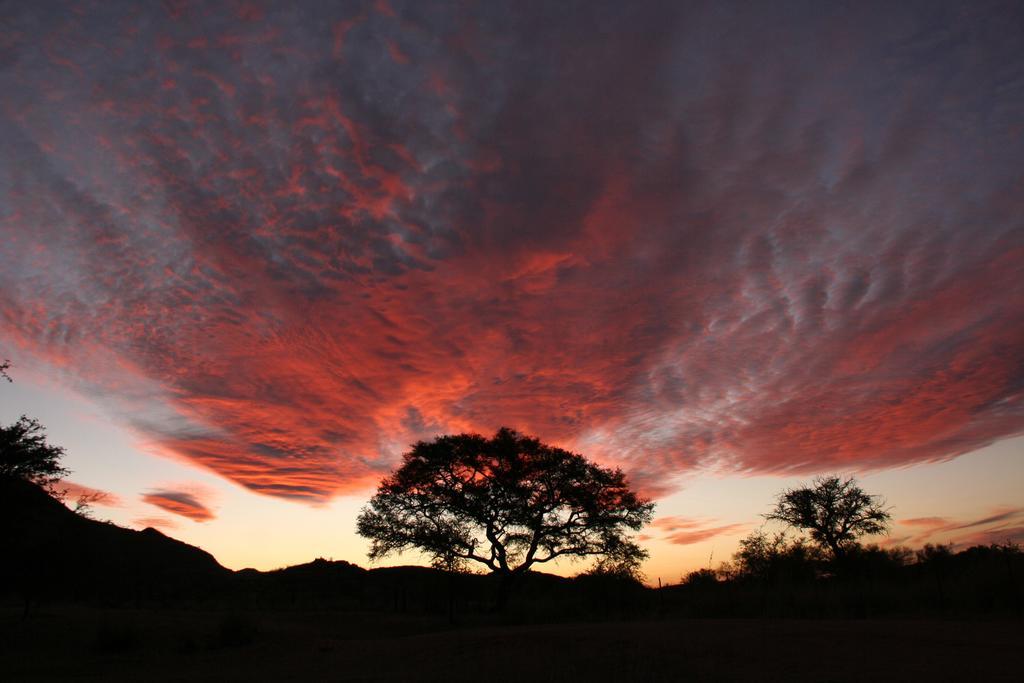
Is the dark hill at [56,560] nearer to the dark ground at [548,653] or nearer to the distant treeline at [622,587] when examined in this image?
the distant treeline at [622,587]

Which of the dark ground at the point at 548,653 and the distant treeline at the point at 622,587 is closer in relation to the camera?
the dark ground at the point at 548,653

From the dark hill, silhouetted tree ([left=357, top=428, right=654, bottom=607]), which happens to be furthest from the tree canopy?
the dark hill

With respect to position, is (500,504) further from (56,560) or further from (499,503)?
(56,560)

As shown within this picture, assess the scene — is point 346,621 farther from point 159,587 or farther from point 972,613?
point 159,587

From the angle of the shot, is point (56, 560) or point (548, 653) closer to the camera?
point (548, 653)

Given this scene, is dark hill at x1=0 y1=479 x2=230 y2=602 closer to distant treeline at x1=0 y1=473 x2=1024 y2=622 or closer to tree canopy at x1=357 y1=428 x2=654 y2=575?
distant treeline at x1=0 y1=473 x2=1024 y2=622

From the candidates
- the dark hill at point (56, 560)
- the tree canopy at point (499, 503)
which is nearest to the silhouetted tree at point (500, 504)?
the tree canopy at point (499, 503)

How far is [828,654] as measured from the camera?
1426cm

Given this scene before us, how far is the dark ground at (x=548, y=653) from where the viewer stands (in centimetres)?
1295

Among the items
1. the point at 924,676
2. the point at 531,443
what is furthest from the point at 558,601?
the point at 924,676

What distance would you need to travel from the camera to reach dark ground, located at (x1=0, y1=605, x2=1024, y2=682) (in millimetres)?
12945

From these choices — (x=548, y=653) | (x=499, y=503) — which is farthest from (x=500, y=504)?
(x=548, y=653)

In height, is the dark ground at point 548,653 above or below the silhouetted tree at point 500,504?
below

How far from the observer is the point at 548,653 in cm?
1711
